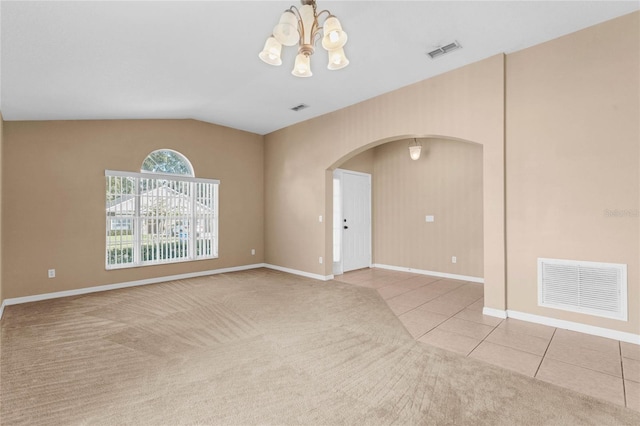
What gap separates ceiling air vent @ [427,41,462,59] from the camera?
133 inches

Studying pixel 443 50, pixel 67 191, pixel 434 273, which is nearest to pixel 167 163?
pixel 67 191

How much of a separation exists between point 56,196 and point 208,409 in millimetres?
4569

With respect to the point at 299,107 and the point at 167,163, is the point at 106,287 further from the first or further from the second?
the point at 299,107

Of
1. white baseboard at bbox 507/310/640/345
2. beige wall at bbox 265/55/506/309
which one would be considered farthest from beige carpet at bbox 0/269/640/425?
beige wall at bbox 265/55/506/309

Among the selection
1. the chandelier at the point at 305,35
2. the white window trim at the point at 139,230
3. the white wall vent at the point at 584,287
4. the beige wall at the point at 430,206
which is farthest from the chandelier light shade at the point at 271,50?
the beige wall at the point at 430,206

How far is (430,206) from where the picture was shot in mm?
6188

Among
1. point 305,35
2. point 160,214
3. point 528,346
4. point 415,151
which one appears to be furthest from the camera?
point 415,151

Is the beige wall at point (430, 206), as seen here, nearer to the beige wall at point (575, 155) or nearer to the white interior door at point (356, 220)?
the white interior door at point (356, 220)

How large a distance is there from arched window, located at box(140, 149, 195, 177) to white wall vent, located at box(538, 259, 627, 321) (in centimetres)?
605

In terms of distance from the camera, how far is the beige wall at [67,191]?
4355mm

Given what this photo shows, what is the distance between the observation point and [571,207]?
3.22m

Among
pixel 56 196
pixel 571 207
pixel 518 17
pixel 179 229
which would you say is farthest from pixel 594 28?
pixel 56 196

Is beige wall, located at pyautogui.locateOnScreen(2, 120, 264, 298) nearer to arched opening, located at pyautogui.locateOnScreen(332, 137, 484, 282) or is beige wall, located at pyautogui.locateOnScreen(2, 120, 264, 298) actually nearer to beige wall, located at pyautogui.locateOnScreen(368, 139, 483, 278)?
arched opening, located at pyautogui.locateOnScreen(332, 137, 484, 282)

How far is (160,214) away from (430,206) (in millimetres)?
5356
